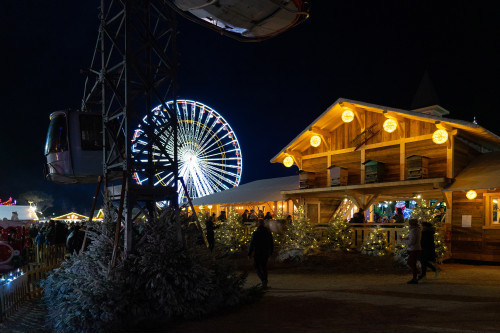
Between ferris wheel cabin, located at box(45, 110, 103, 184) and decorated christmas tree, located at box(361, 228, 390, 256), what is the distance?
A: 9.21m

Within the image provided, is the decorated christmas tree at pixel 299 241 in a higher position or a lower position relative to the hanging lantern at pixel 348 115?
lower

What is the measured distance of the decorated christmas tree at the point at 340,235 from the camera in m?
15.1

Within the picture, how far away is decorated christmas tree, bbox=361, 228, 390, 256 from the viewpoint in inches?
546

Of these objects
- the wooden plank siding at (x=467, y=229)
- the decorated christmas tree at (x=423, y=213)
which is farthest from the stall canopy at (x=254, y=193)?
the decorated christmas tree at (x=423, y=213)

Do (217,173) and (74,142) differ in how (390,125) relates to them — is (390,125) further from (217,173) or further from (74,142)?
(217,173)

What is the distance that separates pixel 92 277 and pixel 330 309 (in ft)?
13.0

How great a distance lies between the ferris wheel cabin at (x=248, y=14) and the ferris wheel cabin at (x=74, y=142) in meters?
5.30

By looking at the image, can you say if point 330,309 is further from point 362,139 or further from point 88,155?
point 362,139

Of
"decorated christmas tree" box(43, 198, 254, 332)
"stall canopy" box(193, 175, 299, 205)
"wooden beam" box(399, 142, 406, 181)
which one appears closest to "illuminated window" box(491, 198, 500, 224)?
"wooden beam" box(399, 142, 406, 181)

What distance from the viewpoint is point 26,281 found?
9.18m

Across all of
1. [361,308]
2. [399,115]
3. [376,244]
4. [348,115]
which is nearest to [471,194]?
[376,244]

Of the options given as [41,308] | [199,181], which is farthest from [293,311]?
[199,181]

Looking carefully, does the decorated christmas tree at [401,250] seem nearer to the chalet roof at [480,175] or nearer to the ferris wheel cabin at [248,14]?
the chalet roof at [480,175]

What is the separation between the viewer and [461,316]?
242 inches
